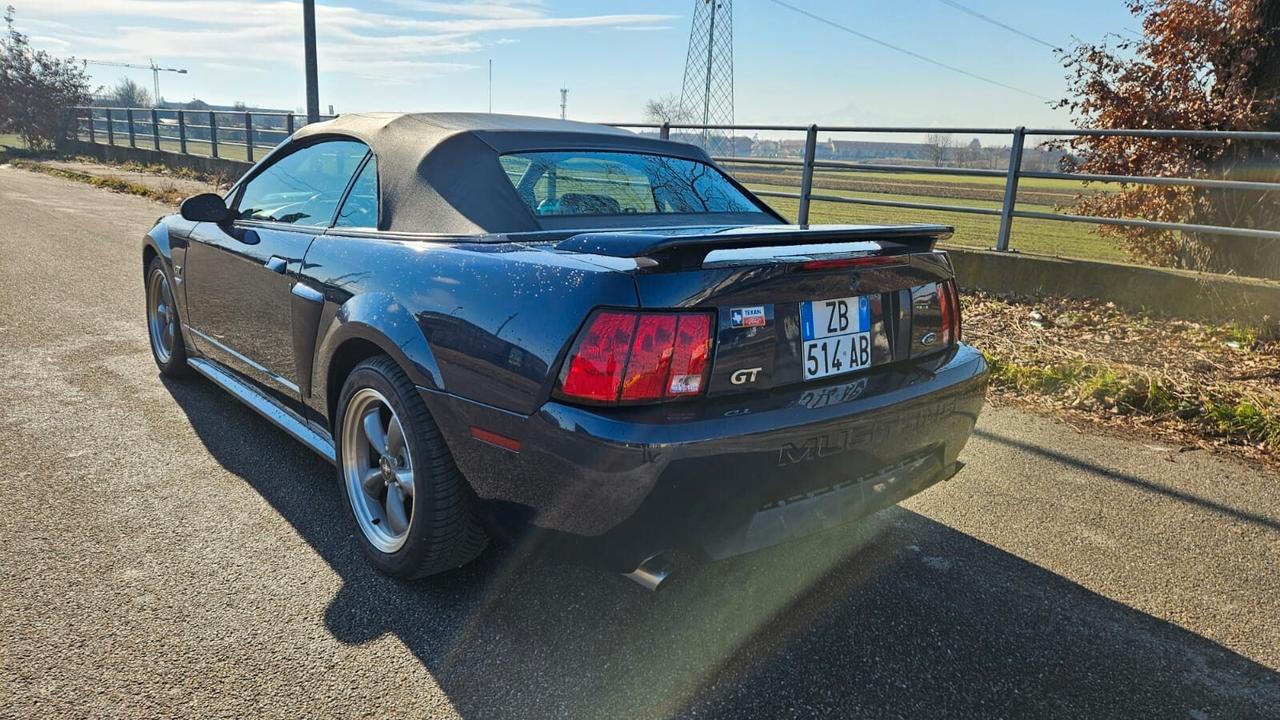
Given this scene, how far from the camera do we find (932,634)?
2426mm

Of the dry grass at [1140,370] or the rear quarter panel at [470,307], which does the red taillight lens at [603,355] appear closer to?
the rear quarter panel at [470,307]

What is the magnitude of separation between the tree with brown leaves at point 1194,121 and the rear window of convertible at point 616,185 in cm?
543

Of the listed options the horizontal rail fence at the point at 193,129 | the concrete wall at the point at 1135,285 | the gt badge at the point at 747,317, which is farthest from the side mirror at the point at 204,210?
the horizontal rail fence at the point at 193,129

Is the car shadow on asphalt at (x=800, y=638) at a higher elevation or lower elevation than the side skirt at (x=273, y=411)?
lower

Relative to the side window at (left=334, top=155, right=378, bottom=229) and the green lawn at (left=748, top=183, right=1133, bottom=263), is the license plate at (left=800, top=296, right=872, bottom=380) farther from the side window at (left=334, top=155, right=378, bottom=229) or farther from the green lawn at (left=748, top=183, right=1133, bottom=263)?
the green lawn at (left=748, top=183, right=1133, bottom=263)

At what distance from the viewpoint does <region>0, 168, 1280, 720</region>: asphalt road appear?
213 cm

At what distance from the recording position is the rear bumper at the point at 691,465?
201 centimetres

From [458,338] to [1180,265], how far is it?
7480 mm

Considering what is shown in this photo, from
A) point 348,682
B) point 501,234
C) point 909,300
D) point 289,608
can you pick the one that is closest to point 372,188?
point 501,234

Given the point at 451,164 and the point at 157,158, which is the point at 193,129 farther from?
the point at 451,164

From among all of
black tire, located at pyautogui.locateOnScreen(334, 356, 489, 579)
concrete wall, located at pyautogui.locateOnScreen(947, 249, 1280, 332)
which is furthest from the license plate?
concrete wall, located at pyautogui.locateOnScreen(947, 249, 1280, 332)

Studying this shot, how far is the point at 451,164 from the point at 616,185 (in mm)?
599

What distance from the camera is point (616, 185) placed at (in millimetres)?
3086

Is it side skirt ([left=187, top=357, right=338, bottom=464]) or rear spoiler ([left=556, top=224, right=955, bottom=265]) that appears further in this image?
side skirt ([left=187, top=357, right=338, bottom=464])
